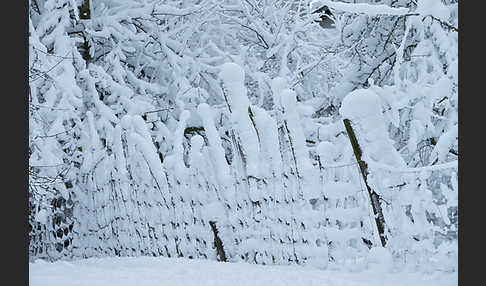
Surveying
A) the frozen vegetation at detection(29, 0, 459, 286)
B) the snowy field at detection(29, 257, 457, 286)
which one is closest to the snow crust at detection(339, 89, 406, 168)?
the frozen vegetation at detection(29, 0, 459, 286)

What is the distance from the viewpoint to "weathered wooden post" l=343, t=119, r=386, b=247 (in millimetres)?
4039

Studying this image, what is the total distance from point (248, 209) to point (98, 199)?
305cm

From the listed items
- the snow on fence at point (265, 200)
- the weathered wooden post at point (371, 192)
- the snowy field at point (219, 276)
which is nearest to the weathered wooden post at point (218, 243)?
the snow on fence at point (265, 200)

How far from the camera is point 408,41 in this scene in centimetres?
749

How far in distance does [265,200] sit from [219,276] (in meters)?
1.01

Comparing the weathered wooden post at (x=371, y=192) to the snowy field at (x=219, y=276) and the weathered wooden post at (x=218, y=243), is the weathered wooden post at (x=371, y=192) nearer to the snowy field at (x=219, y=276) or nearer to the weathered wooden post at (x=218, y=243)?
the snowy field at (x=219, y=276)

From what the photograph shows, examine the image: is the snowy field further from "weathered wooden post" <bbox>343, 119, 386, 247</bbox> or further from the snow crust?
the snow crust

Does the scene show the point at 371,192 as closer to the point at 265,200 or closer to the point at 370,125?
the point at 370,125

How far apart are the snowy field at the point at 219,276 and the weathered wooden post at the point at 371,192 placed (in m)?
0.29

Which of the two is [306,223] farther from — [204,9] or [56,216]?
[204,9]

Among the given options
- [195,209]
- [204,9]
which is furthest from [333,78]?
[195,209]

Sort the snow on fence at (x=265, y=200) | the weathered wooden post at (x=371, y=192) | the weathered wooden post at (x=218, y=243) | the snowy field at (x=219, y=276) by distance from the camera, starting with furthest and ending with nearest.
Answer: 1. the weathered wooden post at (x=218, y=243)
2. the weathered wooden post at (x=371, y=192)
3. the snow on fence at (x=265, y=200)
4. the snowy field at (x=219, y=276)

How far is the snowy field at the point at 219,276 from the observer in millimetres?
3627

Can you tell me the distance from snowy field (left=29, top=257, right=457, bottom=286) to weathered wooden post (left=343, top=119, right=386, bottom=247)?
0.29 meters
